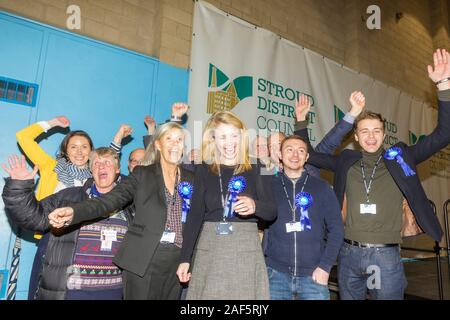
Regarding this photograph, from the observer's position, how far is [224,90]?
396 cm

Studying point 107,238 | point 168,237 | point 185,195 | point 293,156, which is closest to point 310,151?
point 293,156

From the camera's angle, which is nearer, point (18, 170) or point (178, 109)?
point (18, 170)

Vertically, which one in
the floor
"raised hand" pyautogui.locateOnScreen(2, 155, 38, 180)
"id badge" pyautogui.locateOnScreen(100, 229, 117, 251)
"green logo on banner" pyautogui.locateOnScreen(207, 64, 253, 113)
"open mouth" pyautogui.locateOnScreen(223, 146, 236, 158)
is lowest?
the floor

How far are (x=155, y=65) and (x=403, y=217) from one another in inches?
117

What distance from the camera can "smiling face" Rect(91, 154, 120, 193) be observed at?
1947 millimetres

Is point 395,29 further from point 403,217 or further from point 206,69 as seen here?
point 403,217

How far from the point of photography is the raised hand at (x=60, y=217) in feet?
4.53

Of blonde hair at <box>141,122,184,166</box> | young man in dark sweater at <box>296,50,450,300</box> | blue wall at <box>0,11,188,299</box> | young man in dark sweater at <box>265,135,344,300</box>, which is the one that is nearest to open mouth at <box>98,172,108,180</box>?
→ blonde hair at <box>141,122,184,166</box>

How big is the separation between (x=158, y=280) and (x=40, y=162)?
1.59 metres

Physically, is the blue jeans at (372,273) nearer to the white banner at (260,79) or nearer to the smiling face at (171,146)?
the smiling face at (171,146)

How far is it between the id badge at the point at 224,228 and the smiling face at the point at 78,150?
1543 mm

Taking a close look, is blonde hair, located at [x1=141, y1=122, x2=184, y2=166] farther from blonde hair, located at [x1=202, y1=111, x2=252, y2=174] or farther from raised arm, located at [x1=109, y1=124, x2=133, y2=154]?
raised arm, located at [x1=109, y1=124, x2=133, y2=154]

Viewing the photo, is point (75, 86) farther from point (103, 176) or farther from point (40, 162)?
point (103, 176)

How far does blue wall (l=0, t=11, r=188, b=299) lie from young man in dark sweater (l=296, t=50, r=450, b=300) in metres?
2.29
